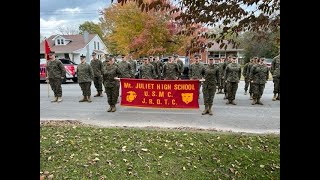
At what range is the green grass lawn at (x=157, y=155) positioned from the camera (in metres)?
5.45

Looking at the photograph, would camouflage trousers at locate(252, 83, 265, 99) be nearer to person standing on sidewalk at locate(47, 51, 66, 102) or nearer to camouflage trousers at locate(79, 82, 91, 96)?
camouflage trousers at locate(79, 82, 91, 96)

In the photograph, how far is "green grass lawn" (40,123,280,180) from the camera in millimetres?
5449

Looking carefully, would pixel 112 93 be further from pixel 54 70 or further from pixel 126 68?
pixel 54 70

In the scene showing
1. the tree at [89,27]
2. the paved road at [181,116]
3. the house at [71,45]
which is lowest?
the paved road at [181,116]

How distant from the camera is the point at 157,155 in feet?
20.3

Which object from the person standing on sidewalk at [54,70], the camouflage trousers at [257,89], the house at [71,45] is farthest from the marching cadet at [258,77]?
the house at [71,45]

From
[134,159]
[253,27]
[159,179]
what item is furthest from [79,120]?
[253,27]

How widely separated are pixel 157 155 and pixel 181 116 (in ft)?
13.5

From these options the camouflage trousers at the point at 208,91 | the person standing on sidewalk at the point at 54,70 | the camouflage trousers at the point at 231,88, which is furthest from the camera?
the person standing on sidewalk at the point at 54,70

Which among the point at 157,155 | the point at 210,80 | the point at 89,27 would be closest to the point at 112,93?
the point at 210,80

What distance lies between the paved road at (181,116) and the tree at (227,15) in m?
4.52

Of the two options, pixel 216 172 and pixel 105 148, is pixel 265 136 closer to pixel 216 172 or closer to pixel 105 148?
pixel 216 172

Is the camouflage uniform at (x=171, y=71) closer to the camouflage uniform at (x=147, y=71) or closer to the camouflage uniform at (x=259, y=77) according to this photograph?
the camouflage uniform at (x=147, y=71)
